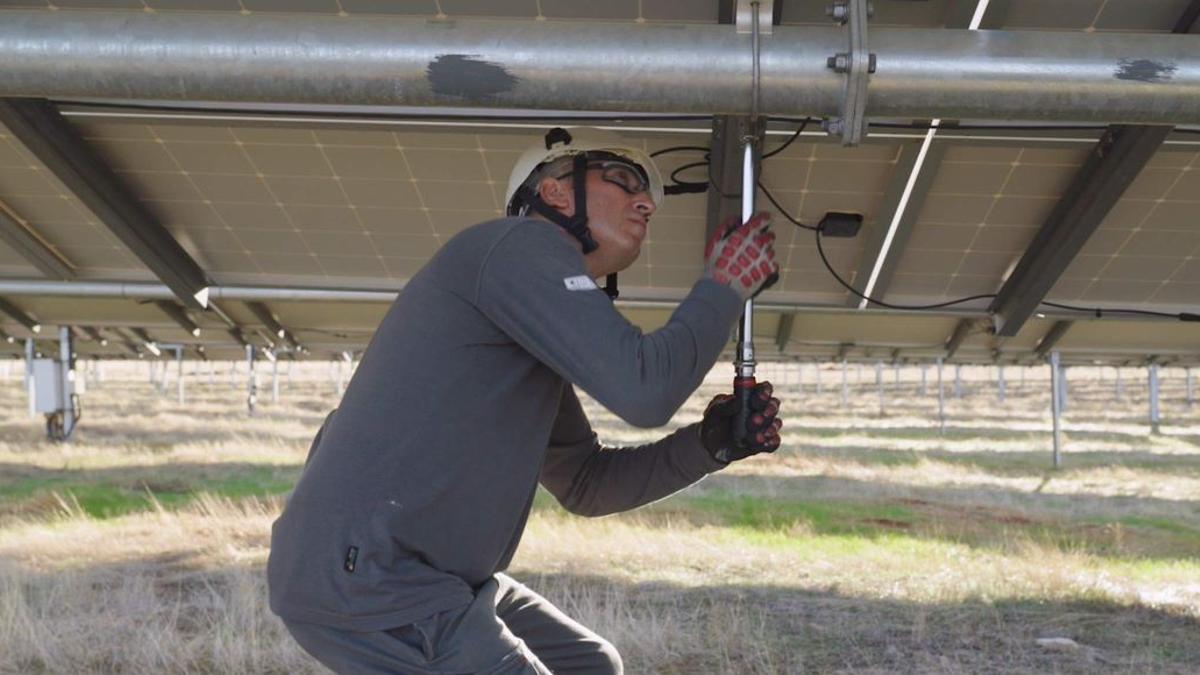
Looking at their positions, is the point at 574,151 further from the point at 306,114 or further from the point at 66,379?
the point at 66,379

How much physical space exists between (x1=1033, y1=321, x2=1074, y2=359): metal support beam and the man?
288 inches

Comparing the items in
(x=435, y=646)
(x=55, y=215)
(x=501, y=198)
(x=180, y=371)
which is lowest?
Result: (x=180, y=371)

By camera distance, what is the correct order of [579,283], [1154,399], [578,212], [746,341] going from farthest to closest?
1. [1154,399]
2. [746,341]
3. [578,212]
4. [579,283]

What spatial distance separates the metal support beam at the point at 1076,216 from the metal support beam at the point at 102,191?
4.86 m

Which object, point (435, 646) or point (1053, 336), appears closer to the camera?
point (435, 646)

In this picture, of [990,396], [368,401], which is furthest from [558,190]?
[990,396]

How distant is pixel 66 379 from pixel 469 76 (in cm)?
1456

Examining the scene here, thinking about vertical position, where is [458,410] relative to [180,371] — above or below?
above

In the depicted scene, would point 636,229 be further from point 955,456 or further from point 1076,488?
point 955,456

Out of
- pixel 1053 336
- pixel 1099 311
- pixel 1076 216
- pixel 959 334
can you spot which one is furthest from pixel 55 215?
pixel 1053 336

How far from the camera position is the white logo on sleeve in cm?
241

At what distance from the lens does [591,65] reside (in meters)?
3.31

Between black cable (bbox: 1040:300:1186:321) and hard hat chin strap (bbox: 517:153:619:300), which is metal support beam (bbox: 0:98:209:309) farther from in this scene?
black cable (bbox: 1040:300:1186:321)

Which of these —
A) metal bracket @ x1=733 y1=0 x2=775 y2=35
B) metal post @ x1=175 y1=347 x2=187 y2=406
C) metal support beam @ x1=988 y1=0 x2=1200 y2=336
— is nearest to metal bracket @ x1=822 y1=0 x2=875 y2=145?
metal bracket @ x1=733 y1=0 x2=775 y2=35
